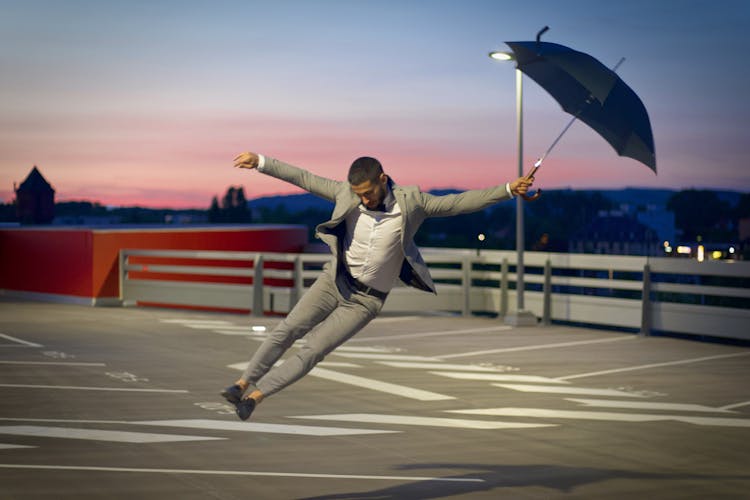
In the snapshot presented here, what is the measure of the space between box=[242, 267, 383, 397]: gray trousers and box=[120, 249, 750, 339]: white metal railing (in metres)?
11.3

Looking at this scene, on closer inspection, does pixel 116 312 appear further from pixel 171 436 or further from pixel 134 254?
pixel 171 436

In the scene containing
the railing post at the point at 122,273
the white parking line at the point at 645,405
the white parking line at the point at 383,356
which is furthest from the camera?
the railing post at the point at 122,273

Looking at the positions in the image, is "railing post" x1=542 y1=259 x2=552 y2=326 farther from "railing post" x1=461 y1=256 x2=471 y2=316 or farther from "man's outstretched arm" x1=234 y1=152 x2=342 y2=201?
"man's outstretched arm" x1=234 y1=152 x2=342 y2=201

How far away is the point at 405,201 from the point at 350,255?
20.3 inches

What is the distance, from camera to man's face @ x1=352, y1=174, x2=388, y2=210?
790 cm

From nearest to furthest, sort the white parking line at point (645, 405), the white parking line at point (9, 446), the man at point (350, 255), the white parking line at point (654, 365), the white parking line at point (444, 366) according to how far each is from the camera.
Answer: the man at point (350, 255), the white parking line at point (9, 446), the white parking line at point (645, 405), the white parking line at point (654, 365), the white parking line at point (444, 366)

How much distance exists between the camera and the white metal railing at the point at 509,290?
65.7ft

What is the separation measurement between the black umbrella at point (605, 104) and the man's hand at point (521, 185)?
A: 1373 mm

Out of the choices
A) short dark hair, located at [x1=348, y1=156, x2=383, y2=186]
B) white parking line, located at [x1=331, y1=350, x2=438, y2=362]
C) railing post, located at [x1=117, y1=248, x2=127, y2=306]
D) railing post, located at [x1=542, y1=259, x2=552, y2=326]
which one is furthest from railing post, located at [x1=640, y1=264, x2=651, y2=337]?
short dark hair, located at [x1=348, y1=156, x2=383, y2=186]

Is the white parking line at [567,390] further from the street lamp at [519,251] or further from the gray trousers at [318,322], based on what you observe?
the street lamp at [519,251]

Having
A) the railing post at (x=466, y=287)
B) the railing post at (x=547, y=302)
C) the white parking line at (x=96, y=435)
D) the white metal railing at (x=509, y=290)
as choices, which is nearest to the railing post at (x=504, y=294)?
the white metal railing at (x=509, y=290)

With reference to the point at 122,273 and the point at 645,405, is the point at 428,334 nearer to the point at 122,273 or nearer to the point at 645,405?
the point at 645,405

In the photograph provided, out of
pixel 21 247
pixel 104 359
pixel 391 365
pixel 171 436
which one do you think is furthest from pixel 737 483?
pixel 21 247

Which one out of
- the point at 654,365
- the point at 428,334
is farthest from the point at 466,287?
the point at 654,365
